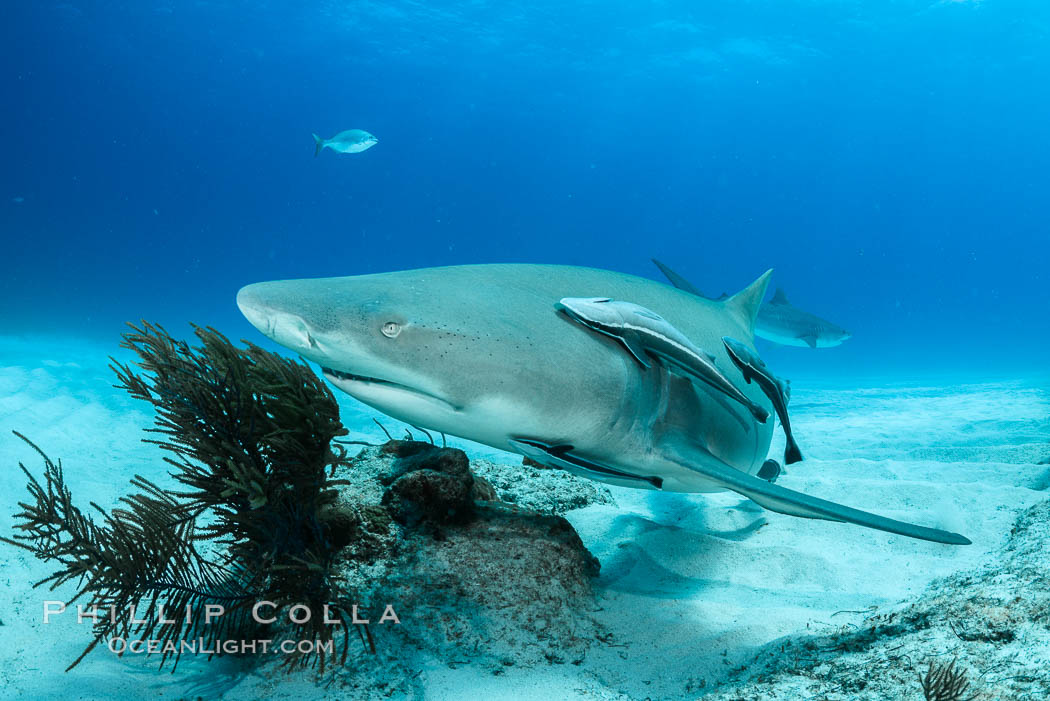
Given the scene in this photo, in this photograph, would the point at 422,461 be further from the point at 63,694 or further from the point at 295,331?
the point at 63,694

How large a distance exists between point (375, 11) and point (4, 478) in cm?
5366

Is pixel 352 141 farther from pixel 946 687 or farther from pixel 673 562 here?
pixel 946 687

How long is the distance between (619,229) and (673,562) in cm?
12088

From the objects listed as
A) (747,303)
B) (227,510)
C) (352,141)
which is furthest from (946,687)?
(352,141)

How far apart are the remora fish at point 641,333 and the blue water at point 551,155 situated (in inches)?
951

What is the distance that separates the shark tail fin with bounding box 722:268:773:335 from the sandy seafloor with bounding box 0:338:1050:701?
5.50 ft

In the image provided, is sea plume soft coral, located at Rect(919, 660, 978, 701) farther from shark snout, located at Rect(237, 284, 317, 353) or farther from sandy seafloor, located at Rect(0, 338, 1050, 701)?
shark snout, located at Rect(237, 284, 317, 353)

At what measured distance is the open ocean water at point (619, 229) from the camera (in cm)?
256

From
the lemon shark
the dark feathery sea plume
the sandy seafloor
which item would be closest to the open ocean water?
the sandy seafloor

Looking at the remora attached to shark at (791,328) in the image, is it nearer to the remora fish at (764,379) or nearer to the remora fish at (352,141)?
the remora fish at (764,379)

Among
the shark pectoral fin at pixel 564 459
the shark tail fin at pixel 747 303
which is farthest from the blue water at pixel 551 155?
the shark pectoral fin at pixel 564 459

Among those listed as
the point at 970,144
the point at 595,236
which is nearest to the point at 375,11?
the point at 595,236

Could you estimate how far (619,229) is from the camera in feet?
392

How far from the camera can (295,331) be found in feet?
6.12
